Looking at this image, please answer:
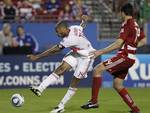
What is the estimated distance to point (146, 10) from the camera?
23.0m

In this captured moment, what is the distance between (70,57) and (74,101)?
200 centimetres

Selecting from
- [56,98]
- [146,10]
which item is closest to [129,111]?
[56,98]

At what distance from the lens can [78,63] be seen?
12805 mm

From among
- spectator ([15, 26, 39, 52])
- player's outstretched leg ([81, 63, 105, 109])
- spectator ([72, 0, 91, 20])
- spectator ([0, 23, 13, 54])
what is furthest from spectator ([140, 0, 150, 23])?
player's outstretched leg ([81, 63, 105, 109])

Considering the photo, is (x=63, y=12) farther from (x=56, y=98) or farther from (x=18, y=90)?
(x=56, y=98)

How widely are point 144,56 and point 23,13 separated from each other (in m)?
5.38

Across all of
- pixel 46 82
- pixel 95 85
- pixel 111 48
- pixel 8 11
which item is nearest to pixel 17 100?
pixel 46 82

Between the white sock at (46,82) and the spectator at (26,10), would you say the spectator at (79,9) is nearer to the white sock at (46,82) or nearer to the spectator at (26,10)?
the spectator at (26,10)

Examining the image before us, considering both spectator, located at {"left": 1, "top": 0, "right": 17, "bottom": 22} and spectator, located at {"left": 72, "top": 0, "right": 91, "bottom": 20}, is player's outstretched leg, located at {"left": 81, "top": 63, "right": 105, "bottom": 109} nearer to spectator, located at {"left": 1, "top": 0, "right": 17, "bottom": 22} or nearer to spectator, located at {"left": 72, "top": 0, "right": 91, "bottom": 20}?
spectator, located at {"left": 1, "top": 0, "right": 17, "bottom": 22}

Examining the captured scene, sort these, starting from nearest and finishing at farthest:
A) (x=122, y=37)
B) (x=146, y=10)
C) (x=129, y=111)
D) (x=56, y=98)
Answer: (x=122, y=37)
(x=129, y=111)
(x=56, y=98)
(x=146, y=10)

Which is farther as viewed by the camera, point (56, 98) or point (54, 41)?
point (54, 41)

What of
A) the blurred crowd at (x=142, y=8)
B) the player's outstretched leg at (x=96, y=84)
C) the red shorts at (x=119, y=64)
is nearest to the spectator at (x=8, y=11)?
the blurred crowd at (x=142, y=8)

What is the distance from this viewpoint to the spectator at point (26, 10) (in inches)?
864

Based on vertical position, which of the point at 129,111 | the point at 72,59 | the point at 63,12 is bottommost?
the point at 129,111
